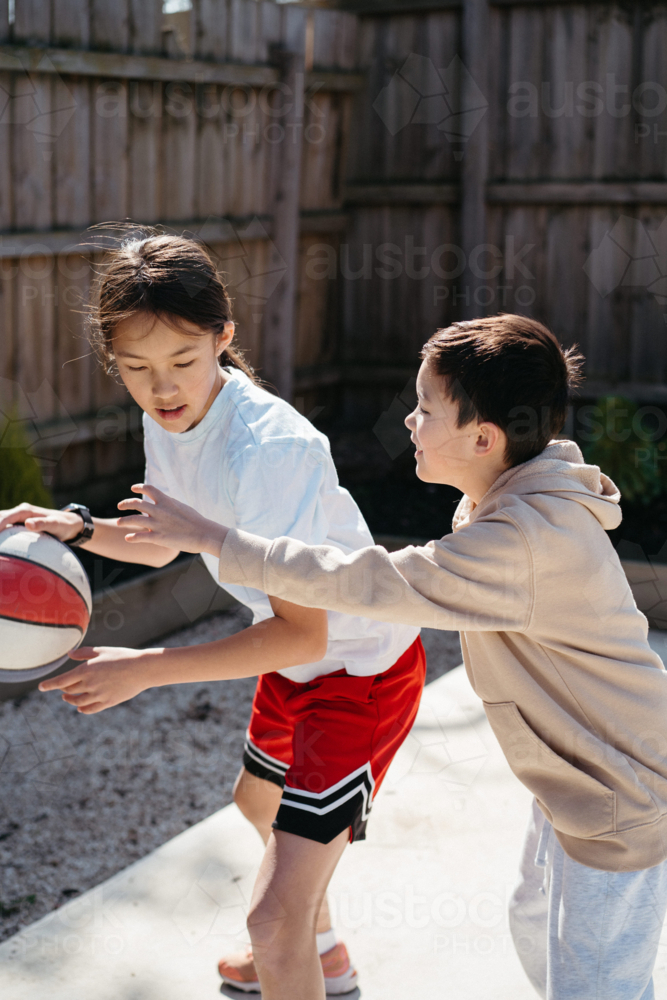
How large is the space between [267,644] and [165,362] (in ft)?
1.81

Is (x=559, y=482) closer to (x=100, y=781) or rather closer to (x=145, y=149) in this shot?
(x=100, y=781)

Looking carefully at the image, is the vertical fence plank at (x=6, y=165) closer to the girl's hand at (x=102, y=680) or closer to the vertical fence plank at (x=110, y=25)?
the vertical fence plank at (x=110, y=25)

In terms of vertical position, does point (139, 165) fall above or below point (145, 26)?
below

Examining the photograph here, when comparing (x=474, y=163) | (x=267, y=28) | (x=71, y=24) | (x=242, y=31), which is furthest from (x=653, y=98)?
(x=71, y=24)

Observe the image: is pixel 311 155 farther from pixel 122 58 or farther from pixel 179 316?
pixel 179 316

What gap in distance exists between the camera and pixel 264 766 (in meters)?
2.08

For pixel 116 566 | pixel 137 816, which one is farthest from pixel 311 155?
pixel 137 816

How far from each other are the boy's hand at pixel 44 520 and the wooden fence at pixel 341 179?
2.58 metres

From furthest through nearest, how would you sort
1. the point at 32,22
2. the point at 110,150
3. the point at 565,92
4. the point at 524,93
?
the point at 524,93, the point at 565,92, the point at 110,150, the point at 32,22

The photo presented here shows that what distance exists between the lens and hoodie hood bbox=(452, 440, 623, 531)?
5.22ft

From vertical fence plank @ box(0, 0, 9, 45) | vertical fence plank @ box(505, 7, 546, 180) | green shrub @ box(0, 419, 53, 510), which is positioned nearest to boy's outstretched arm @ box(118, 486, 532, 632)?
green shrub @ box(0, 419, 53, 510)

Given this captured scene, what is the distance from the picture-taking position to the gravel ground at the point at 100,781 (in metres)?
2.83

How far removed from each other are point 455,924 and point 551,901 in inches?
27.4

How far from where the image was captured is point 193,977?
2.13 meters
